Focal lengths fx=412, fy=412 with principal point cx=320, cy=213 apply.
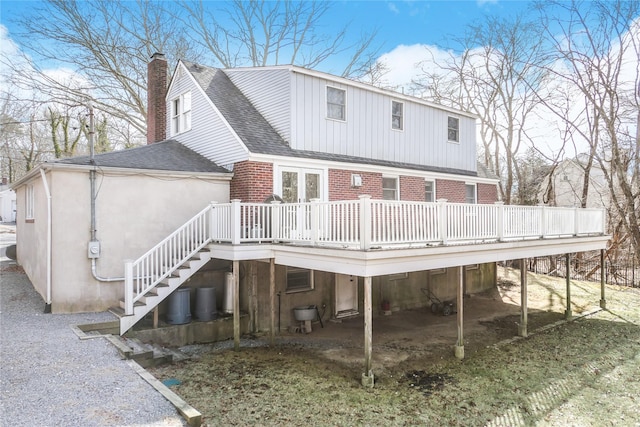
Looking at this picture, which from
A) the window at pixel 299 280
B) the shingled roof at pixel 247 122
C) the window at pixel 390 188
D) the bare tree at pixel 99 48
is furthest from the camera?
the bare tree at pixel 99 48

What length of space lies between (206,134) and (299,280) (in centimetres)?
529

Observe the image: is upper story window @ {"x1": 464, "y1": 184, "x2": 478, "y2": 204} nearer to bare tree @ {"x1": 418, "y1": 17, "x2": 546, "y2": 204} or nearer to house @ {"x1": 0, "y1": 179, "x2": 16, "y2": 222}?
bare tree @ {"x1": 418, "y1": 17, "x2": 546, "y2": 204}

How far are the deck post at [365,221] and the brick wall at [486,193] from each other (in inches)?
452

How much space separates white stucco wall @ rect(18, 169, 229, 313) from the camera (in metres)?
9.38

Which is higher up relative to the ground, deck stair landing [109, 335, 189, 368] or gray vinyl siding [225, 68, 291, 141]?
gray vinyl siding [225, 68, 291, 141]

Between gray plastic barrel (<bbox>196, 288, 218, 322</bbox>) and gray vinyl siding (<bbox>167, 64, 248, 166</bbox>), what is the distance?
3.64 metres

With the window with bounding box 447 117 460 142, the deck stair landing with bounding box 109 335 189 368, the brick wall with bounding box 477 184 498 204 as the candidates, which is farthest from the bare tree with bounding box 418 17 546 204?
the deck stair landing with bounding box 109 335 189 368

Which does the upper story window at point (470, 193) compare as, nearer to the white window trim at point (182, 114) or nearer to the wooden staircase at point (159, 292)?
the white window trim at point (182, 114)

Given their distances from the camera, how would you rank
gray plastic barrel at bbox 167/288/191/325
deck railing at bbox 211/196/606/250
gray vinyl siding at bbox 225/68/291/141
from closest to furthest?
deck railing at bbox 211/196/606/250 < gray plastic barrel at bbox 167/288/191/325 < gray vinyl siding at bbox 225/68/291/141

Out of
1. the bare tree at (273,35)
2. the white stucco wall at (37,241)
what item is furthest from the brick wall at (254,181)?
the bare tree at (273,35)

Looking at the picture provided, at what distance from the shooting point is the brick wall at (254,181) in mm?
10977

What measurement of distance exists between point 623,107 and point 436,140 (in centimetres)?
1237

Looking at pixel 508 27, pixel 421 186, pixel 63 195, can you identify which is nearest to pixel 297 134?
pixel 421 186

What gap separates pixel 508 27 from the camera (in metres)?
26.2
